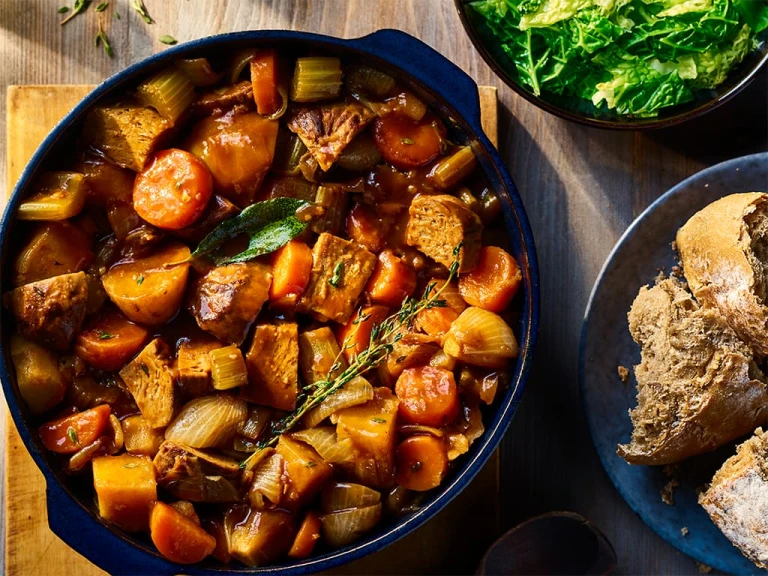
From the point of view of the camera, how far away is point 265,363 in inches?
108

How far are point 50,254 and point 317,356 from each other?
90cm

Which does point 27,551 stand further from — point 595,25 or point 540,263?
point 595,25

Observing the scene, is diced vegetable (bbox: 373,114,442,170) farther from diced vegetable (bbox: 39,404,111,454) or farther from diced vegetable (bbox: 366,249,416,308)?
diced vegetable (bbox: 39,404,111,454)

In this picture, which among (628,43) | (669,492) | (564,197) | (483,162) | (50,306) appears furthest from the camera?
(564,197)

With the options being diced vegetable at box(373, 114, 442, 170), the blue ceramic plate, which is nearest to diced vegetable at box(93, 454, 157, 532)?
diced vegetable at box(373, 114, 442, 170)

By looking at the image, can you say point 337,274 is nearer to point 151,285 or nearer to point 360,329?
point 360,329

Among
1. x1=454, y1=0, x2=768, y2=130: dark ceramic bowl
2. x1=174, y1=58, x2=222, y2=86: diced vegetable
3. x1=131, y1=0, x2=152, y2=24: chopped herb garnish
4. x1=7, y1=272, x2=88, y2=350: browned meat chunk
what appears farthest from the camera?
x1=131, y1=0, x2=152, y2=24: chopped herb garnish

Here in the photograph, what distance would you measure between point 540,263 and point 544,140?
0.47 metres

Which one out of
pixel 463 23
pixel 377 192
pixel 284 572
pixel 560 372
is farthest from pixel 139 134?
pixel 560 372

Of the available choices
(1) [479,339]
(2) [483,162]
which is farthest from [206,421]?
(2) [483,162]

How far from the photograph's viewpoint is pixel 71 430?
2.69 metres

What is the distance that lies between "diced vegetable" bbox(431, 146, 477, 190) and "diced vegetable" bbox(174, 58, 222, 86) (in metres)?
0.79

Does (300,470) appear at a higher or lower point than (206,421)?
lower

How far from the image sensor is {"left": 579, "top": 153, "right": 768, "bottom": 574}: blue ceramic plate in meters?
3.14
